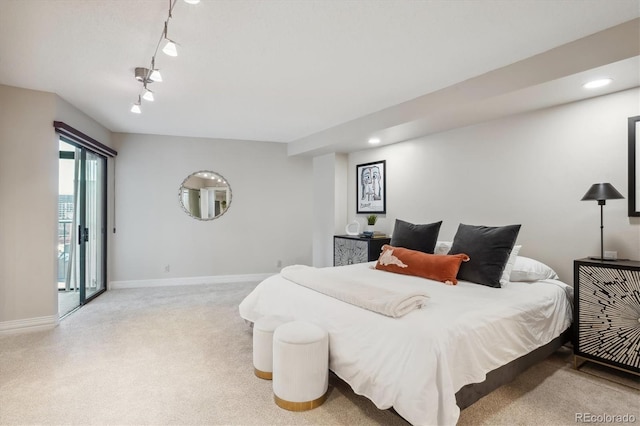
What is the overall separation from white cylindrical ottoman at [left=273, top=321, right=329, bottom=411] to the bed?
0.14 metres

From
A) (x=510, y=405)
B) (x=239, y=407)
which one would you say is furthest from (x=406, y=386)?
(x=239, y=407)

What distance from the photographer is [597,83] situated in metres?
2.61

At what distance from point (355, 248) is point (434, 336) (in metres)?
3.16

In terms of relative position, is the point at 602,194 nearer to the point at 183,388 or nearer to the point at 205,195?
the point at 183,388

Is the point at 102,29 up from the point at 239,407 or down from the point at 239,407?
up

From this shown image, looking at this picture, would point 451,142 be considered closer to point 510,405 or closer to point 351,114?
point 351,114

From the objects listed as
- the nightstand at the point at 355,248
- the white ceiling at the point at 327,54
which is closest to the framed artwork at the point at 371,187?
the nightstand at the point at 355,248

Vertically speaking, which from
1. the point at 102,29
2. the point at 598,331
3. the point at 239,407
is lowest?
the point at 239,407

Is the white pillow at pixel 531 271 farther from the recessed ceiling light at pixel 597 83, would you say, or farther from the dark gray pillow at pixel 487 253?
the recessed ceiling light at pixel 597 83

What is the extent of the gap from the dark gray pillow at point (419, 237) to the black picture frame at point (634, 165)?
1.53 meters

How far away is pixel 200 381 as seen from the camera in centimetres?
244

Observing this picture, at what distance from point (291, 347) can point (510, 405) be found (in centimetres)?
143

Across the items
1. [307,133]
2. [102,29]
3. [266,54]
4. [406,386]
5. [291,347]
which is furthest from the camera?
[307,133]

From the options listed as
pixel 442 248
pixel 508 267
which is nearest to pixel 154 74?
pixel 442 248
